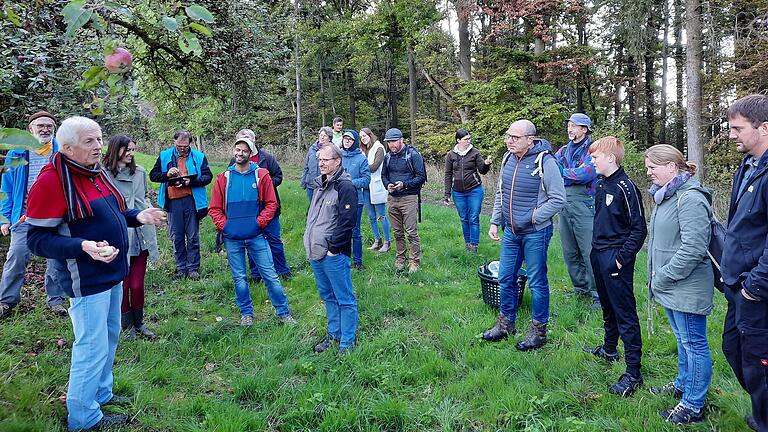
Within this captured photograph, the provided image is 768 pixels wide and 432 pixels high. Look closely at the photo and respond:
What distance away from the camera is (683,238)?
2.88 metres

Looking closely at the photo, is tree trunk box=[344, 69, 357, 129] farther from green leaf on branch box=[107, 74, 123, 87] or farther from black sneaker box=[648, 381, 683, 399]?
green leaf on branch box=[107, 74, 123, 87]

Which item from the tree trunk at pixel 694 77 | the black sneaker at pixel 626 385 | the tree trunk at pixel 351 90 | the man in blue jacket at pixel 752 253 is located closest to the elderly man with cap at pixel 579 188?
the black sneaker at pixel 626 385

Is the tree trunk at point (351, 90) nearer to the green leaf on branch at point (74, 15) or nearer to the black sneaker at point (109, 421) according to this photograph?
the black sneaker at point (109, 421)

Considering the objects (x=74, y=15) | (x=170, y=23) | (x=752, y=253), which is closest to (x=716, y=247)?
(x=752, y=253)

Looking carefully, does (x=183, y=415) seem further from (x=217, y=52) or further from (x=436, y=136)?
(x=436, y=136)

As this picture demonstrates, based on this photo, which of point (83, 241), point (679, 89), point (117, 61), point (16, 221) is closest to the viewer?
point (117, 61)

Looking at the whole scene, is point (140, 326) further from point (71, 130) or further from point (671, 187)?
point (671, 187)

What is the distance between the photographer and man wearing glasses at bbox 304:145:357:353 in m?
4.07

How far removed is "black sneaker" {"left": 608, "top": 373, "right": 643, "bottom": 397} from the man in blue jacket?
92 centimetres

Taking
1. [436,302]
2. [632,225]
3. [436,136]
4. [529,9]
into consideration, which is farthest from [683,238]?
[436,136]

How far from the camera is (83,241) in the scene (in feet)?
8.53

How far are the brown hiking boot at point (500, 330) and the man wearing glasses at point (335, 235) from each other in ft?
4.07

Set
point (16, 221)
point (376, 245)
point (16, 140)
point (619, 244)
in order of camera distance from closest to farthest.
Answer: point (16, 140)
point (619, 244)
point (16, 221)
point (376, 245)

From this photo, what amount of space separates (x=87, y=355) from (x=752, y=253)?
12.3 ft
